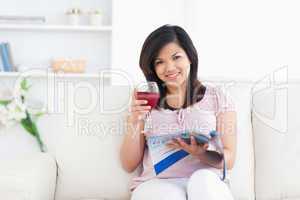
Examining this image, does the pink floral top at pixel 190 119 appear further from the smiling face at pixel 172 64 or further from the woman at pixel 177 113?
the smiling face at pixel 172 64

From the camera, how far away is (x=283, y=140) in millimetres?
1966

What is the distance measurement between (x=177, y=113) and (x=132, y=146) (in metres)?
0.24

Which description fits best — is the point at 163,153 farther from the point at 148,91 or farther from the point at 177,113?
the point at 148,91

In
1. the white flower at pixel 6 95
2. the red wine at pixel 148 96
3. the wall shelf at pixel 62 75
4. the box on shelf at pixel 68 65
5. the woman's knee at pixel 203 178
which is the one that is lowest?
the woman's knee at pixel 203 178

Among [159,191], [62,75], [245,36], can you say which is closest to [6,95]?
[62,75]

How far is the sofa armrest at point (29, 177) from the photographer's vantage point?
1.61 metres

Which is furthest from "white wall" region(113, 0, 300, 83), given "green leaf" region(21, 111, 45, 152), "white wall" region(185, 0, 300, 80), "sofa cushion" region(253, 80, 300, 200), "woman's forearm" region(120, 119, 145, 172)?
"woman's forearm" region(120, 119, 145, 172)

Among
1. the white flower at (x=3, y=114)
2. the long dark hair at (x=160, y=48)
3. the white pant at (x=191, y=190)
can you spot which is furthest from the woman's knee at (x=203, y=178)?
the white flower at (x=3, y=114)

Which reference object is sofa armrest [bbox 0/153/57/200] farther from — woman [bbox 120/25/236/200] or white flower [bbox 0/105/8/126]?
white flower [bbox 0/105/8/126]

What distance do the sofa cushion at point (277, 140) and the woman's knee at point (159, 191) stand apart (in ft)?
1.58

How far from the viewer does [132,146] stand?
1.83 m

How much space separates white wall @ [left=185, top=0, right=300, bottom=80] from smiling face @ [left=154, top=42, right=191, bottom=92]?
1.47m

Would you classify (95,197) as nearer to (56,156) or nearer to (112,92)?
(56,156)

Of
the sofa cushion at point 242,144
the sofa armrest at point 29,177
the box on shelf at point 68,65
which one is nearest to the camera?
the sofa armrest at point 29,177
